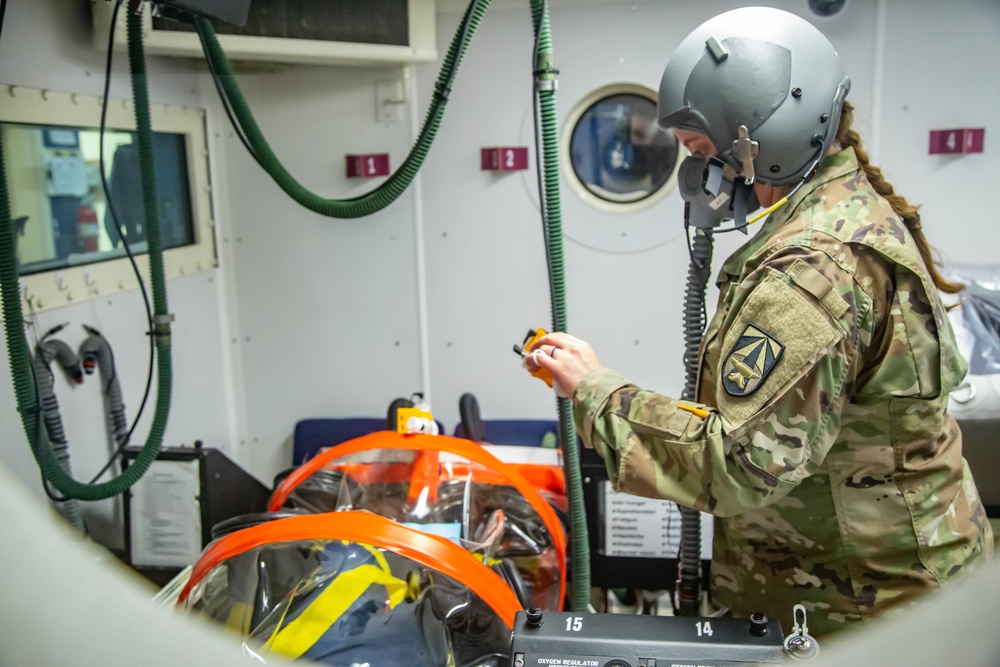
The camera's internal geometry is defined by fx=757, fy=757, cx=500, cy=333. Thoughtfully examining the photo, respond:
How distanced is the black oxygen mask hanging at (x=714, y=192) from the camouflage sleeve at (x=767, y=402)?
0.78ft

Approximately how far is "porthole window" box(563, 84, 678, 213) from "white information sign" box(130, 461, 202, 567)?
1.57 meters

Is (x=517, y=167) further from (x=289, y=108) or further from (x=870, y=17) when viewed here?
(x=870, y=17)

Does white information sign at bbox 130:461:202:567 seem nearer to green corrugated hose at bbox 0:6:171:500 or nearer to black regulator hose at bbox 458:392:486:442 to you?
green corrugated hose at bbox 0:6:171:500

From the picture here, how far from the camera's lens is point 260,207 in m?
2.99

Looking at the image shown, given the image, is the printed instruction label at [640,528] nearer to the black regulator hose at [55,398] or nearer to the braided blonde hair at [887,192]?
the braided blonde hair at [887,192]

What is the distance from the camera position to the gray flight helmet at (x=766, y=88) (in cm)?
121

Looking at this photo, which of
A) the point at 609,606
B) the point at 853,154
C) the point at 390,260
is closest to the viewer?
the point at 853,154

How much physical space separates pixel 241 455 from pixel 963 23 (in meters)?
2.99

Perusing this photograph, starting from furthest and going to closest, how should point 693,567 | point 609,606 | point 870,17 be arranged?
point 609,606 < point 870,17 < point 693,567

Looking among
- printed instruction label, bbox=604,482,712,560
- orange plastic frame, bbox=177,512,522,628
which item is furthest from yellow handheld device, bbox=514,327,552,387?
printed instruction label, bbox=604,482,712,560

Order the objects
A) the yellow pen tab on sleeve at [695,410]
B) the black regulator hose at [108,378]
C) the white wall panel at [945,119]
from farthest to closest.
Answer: the black regulator hose at [108,378], the white wall panel at [945,119], the yellow pen tab on sleeve at [695,410]

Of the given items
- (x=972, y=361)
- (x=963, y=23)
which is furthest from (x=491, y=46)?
(x=972, y=361)

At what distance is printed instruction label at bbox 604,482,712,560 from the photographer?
190 cm

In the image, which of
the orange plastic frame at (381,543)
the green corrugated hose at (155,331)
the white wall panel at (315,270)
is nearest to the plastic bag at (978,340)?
the orange plastic frame at (381,543)
